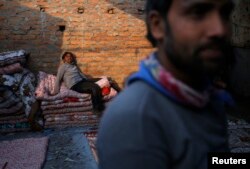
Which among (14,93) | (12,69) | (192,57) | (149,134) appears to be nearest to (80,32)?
(12,69)

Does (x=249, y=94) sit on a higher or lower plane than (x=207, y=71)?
lower

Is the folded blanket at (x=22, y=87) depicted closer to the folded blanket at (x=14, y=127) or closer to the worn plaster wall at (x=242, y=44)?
the folded blanket at (x=14, y=127)

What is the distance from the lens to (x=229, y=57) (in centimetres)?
117

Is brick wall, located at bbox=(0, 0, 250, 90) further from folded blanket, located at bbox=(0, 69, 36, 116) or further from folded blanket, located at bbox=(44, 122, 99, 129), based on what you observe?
folded blanket, located at bbox=(44, 122, 99, 129)

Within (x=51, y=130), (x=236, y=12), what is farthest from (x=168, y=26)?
(x=236, y=12)

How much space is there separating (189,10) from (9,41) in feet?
22.1

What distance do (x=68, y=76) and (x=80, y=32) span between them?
1123mm

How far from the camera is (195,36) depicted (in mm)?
1010

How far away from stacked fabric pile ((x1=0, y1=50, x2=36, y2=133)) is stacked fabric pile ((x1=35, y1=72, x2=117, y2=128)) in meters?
0.23

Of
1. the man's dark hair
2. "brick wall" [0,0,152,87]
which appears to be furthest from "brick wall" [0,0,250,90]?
A: the man's dark hair

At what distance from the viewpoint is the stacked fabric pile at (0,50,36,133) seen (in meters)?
6.19

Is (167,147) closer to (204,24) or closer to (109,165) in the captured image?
(109,165)

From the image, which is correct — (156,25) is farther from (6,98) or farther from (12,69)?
(12,69)

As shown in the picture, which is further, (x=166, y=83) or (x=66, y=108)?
(x=66, y=108)
